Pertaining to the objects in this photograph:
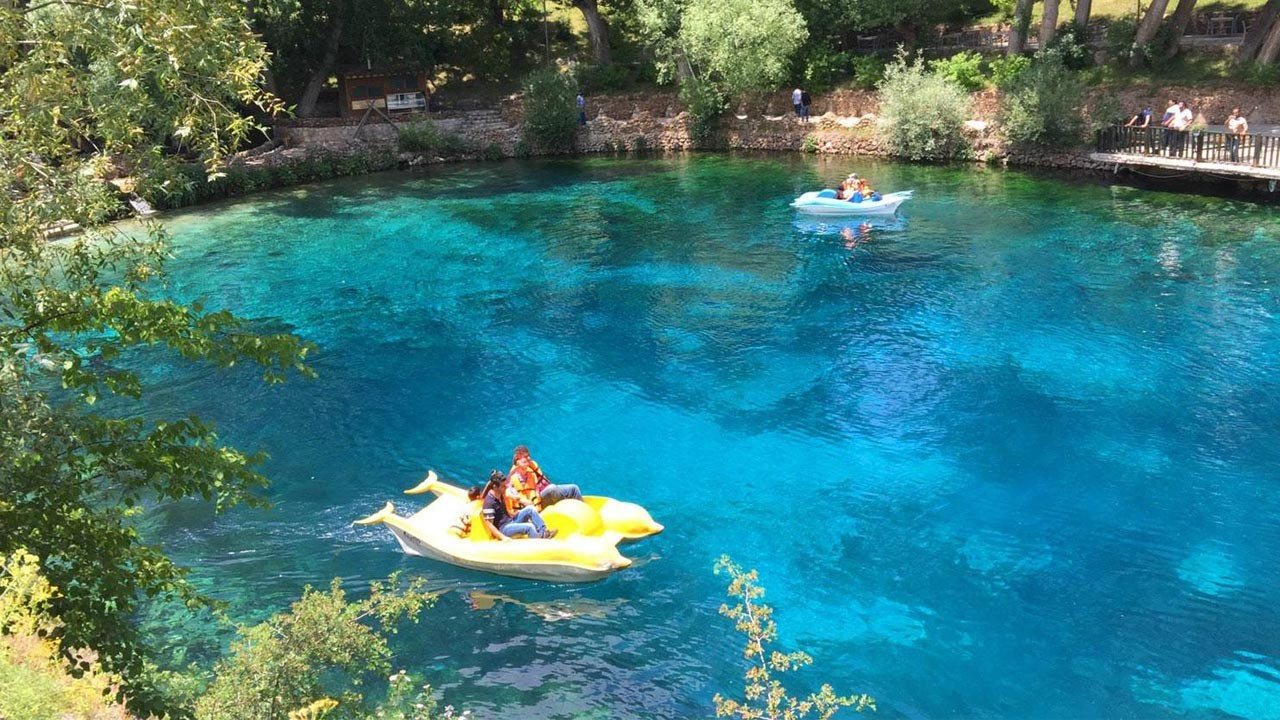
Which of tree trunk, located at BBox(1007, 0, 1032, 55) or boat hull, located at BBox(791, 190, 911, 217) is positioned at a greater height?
tree trunk, located at BBox(1007, 0, 1032, 55)

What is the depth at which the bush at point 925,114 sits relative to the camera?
38.2 m

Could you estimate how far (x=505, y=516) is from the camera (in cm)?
1347

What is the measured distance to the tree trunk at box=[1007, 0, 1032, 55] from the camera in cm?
3884

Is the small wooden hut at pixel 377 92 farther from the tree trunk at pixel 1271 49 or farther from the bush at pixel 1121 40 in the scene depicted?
the tree trunk at pixel 1271 49

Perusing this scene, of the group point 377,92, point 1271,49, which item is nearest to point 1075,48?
point 1271,49

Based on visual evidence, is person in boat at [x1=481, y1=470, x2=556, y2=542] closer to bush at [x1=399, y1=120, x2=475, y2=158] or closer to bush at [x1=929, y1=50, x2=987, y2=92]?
bush at [x1=929, y1=50, x2=987, y2=92]

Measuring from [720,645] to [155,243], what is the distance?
7.38 meters

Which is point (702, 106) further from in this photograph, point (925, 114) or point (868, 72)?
point (925, 114)

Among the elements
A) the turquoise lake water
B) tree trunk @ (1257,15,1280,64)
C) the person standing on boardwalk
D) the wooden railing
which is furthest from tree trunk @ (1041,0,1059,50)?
the turquoise lake water

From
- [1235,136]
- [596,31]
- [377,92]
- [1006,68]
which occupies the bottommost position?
[1235,136]

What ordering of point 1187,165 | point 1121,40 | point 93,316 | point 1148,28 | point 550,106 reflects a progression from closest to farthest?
1. point 93,316
2. point 1187,165
3. point 1148,28
4. point 1121,40
5. point 550,106

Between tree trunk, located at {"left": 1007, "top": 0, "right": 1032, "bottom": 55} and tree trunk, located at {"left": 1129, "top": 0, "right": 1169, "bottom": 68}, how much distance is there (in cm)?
409

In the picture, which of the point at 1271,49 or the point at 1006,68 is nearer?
the point at 1271,49

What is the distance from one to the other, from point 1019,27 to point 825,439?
29.8m
